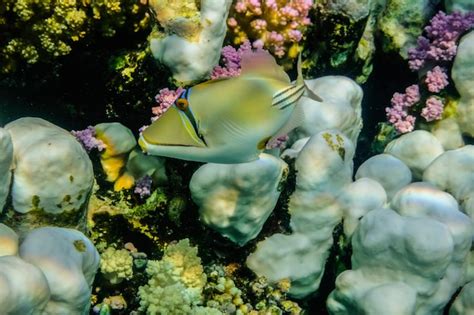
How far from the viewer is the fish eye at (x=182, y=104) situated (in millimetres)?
2048

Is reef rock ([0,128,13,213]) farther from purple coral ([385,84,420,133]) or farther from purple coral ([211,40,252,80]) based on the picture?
purple coral ([385,84,420,133])

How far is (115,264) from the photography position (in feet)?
12.2

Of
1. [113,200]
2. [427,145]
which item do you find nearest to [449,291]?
[427,145]

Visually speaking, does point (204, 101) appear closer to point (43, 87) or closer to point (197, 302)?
point (197, 302)

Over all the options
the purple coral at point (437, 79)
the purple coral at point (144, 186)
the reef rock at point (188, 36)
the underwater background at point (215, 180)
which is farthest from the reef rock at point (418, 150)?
the purple coral at point (144, 186)

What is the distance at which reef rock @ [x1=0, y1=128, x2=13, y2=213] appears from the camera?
3057mm

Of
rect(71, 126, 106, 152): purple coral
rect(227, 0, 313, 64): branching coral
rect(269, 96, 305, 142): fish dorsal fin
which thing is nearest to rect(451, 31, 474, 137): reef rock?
rect(227, 0, 313, 64): branching coral

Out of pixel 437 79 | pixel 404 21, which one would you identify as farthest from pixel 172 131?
pixel 404 21

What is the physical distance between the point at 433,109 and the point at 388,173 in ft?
2.98

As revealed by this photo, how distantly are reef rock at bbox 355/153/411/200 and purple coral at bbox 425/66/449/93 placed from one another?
85 cm

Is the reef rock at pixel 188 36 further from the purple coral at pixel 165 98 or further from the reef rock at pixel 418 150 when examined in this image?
the reef rock at pixel 418 150

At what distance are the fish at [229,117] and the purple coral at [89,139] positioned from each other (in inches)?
76.3

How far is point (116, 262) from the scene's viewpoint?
3732 millimetres

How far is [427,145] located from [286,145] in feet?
4.53
